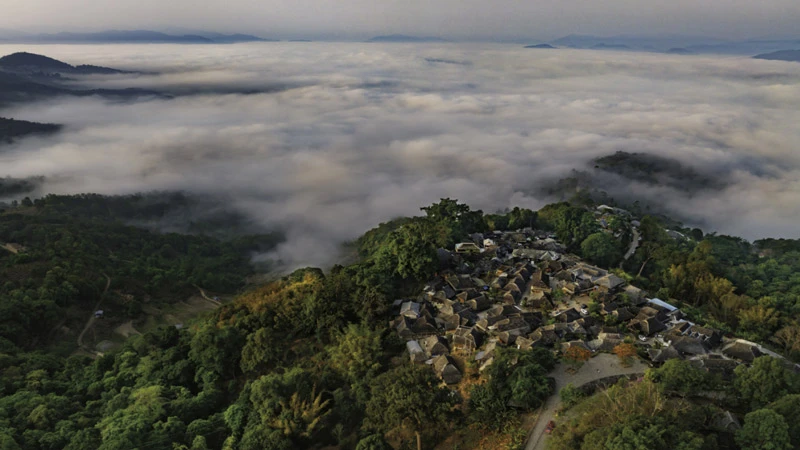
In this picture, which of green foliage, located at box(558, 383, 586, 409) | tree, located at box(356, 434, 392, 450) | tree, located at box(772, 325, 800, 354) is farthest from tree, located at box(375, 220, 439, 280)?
tree, located at box(772, 325, 800, 354)

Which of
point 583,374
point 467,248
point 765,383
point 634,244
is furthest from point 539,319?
point 634,244

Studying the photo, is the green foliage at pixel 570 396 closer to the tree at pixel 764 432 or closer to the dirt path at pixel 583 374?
the dirt path at pixel 583 374

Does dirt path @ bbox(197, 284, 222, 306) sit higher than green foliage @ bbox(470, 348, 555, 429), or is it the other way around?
green foliage @ bbox(470, 348, 555, 429)

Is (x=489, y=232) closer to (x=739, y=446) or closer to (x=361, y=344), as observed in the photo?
(x=361, y=344)

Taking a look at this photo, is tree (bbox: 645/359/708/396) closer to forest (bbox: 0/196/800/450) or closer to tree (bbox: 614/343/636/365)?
forest (bbox: 0/196/800/450)

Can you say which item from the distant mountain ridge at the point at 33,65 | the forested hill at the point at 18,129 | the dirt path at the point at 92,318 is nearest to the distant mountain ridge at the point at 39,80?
the distant mountain ridge at the point at 33,65

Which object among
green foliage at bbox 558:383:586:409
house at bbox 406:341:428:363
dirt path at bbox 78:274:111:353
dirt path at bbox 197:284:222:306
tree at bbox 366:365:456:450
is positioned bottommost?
dirt path at bbox 197:284:222:306
